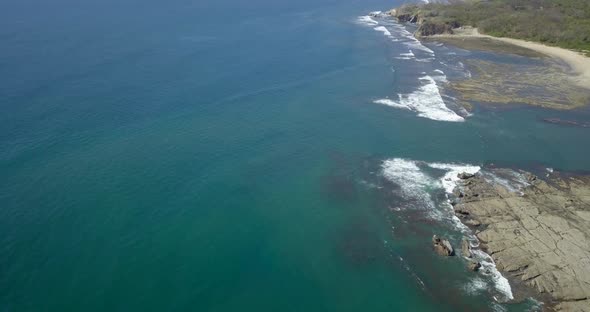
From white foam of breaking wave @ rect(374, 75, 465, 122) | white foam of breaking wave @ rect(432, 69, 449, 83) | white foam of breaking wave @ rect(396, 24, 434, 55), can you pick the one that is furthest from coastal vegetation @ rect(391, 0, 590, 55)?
white foam of breaking wave @ rect(374, 75, 465, 122)

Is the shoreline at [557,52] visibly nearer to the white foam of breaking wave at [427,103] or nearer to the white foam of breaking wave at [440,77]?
the white foam of breaking wave at [440,77]

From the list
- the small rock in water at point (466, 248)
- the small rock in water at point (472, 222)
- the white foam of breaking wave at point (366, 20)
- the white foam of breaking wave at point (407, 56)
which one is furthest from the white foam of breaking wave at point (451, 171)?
the white foam of breaking wave at point (366, 20)

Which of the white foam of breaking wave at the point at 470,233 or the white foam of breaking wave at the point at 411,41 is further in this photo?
the white foam of breaking wave at the point at 411,41

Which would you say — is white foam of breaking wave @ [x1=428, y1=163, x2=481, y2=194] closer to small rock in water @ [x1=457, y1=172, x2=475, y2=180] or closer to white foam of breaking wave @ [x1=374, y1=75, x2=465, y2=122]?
small rock in water @ [x1=457, y1=172, x2=475, y2=180]

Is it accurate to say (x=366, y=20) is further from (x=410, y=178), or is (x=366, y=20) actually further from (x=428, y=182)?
(x=428, y=182)

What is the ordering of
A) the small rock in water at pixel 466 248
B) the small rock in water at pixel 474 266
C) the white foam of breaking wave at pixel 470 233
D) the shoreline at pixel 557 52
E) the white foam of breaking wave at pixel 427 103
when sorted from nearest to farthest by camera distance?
the white foam of breaking wave at pixel 470 233, the small rock in water at pixel 474 266, the small rock in water at pixel 466 248, the white foam of breaking wave at pixel 427 103, the shoreline at pixel 557 52
